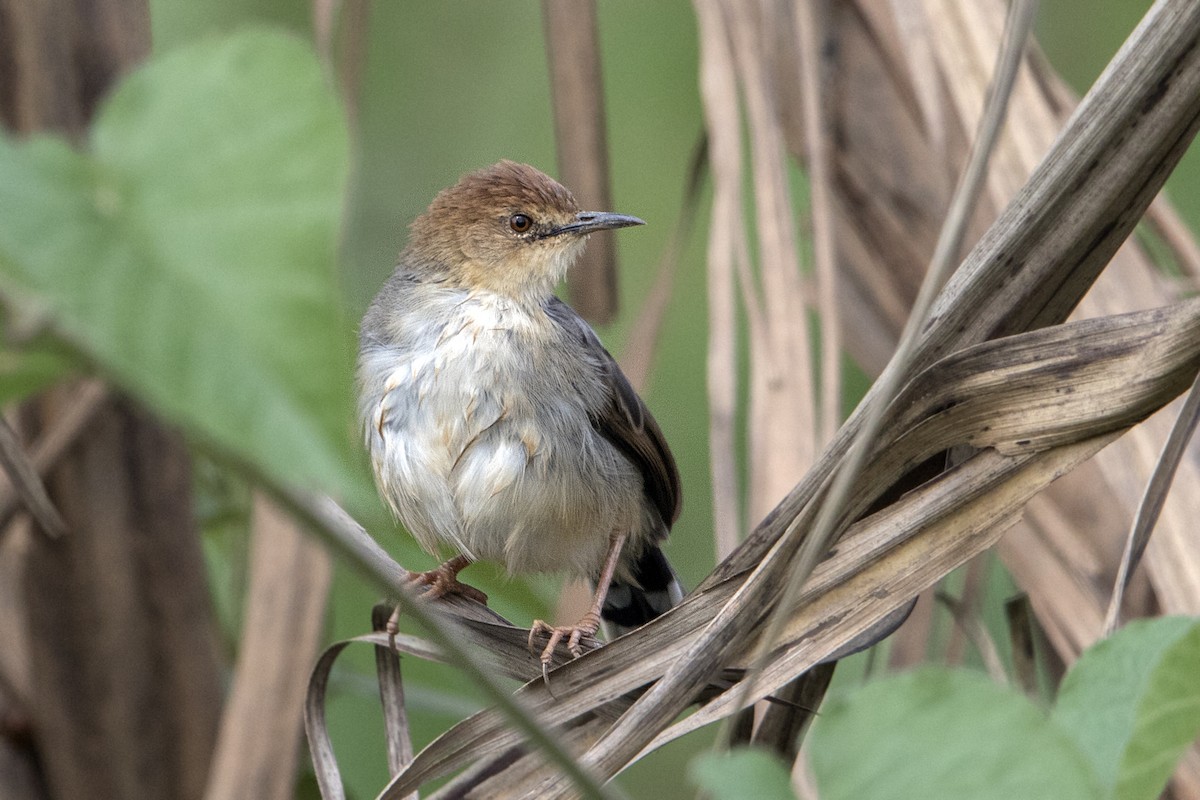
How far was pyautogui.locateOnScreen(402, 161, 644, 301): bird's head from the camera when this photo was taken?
3.84 metres

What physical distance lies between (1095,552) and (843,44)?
152 centimetres

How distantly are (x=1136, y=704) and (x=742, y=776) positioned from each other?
0.45 metres

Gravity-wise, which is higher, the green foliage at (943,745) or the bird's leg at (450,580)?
the green foliage at (943,745)

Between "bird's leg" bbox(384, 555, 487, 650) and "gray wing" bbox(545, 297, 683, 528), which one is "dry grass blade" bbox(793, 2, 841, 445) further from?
"bird's leg" bbox(384, 555, 487, 650)

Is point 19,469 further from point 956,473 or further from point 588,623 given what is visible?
point 588,623

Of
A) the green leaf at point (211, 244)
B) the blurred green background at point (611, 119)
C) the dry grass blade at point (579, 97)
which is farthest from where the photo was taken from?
the blurred green background at point (611, 119)

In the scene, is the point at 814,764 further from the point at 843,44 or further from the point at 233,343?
the point at 843,44

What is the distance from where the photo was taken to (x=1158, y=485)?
1.57m

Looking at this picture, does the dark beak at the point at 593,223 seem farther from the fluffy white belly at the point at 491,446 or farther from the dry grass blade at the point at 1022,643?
the dry grass blade at the point at 1022,643

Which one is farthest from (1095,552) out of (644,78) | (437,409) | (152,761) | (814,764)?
(644,78)

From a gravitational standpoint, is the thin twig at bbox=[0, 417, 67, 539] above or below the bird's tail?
above

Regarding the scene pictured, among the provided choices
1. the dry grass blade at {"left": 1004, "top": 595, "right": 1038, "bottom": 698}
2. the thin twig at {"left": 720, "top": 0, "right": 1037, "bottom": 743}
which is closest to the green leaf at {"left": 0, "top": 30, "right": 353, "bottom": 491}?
the thin twig at {"left": 720, "top": 0, "right": 1037, "bottom": 743}

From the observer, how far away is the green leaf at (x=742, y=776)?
3.02 feet

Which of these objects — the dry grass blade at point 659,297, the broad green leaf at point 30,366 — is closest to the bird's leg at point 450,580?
the dry grass blade at point 659,297
